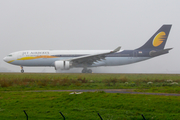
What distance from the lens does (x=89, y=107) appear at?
34.1ft

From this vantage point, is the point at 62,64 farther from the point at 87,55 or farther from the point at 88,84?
the point at 88,84

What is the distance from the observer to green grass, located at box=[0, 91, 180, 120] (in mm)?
8727

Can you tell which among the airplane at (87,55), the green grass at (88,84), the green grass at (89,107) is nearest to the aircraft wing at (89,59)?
the airplane at (87,55)

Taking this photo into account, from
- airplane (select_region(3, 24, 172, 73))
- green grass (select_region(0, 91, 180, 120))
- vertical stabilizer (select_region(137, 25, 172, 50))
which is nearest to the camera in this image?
green grass (select_region(0, 91, 180, 120))

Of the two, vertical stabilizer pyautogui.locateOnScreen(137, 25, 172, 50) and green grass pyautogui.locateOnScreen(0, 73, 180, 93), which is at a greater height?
vertical stabilizer pyautogui.locateOnScreen(137, 25, 172, 50)

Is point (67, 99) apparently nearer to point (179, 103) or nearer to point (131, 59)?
point (179, 103)

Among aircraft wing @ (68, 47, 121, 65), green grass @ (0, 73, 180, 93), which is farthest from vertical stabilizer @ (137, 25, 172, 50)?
green grass @ (0, 73, 180, 93)

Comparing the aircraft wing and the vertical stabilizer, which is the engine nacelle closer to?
the aircraft wing

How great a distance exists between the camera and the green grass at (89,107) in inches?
344

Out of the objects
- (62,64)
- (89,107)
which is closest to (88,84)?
(89,107)

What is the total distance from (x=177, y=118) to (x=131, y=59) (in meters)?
26.8

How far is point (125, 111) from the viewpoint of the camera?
938cm

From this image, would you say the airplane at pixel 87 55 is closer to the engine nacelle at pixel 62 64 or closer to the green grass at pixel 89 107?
the engine nacelle at pixel 62 64

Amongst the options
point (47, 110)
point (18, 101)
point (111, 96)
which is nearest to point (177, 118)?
point (111, 96)
